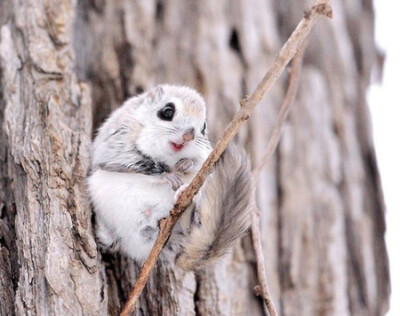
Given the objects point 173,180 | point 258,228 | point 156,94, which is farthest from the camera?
point 258,228

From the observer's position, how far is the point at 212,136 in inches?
120

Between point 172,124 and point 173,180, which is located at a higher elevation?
point 172,124

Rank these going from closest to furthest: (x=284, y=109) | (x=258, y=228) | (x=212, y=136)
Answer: (x=258, y=228)
(x=284, y=109)
(x=212, y=136)

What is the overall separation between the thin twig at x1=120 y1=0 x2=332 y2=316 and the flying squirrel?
113mm

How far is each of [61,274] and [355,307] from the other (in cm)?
167

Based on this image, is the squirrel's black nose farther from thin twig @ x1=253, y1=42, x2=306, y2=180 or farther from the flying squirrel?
thin twig @ x1=253, y1=42, x2=306, y2=180

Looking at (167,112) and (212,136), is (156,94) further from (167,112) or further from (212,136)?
(212,136)

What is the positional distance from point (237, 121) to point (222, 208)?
33 centimetres

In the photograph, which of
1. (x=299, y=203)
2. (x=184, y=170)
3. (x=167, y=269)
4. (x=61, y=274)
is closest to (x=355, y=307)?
(x=299, y=203)

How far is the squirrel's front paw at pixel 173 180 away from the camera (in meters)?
2.17

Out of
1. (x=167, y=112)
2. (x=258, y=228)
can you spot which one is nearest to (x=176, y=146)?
(x=167, y=112)

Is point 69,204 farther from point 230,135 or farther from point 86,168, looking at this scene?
point 230,135

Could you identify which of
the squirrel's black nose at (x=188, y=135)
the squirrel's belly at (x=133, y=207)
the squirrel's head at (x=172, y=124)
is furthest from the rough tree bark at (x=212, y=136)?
the squirrel's black nose at (x=188, y=135)

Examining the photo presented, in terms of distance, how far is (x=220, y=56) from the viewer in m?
3.39
